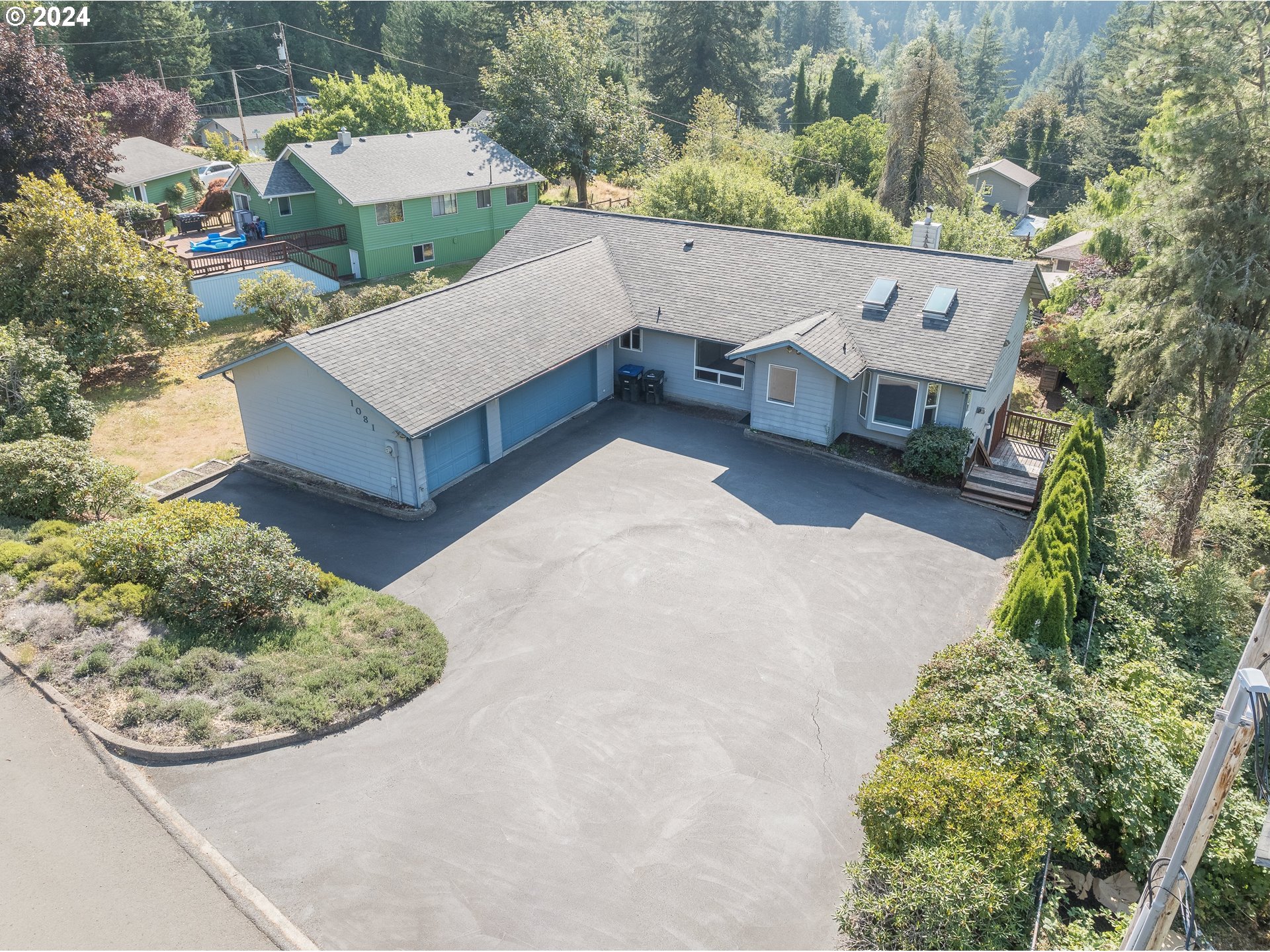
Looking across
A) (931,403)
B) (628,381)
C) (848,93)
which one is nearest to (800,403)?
(931,403)

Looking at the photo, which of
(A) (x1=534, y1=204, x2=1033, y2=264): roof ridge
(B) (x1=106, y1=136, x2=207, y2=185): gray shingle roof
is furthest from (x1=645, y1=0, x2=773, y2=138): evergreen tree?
(A) (x1=534, y1=204, x2=1033, y2=264): roof ridge

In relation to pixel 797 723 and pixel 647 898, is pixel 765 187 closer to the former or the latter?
pixel 797 723

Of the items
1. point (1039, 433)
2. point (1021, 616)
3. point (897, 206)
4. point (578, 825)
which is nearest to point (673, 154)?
point (897, 206)

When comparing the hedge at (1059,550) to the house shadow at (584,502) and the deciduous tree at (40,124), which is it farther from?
the deciduous tree at (40,124)

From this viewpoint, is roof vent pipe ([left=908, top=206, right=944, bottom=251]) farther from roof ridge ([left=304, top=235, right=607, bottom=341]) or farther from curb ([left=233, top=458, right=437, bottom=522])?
curb ([left=233, top=458, right=437, bottom=522])

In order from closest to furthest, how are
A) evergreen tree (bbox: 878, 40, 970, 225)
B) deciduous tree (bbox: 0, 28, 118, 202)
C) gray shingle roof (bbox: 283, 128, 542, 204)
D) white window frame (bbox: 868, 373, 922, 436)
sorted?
white window frame (bbox: 868, 373, 922, 436) < deciduous tree (bbox: 0, 28, 118, 202) < gray shingle roof (bbox: 283, 128, 542, 204) < evergreen tree (bbox: 878, 40, 970, 225)
